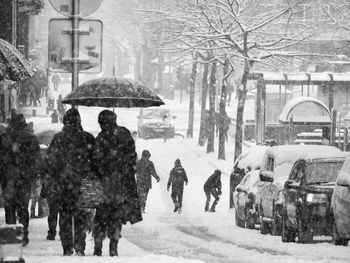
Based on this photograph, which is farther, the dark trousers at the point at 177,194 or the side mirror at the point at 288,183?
the dark trousers at the point at 177,194

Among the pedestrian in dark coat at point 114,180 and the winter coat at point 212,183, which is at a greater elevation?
the pedestrian in dark coat at point 114,180

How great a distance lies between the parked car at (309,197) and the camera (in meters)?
16.1

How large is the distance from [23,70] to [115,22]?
232 feet

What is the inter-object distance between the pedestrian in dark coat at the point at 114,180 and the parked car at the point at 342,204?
362 centimetres

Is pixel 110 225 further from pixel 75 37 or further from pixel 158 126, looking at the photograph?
pixel 158 126

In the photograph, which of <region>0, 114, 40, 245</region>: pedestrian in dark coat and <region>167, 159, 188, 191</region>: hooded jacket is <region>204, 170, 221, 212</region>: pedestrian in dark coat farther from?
<region>0, 114, 40, 245</region>: pedestrian in dark coat

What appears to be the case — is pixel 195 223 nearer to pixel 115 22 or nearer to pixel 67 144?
pixel 67 144

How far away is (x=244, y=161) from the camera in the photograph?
2766 centimetres

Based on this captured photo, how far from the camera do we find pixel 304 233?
16375 mm

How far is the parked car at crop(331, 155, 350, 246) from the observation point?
14170 millimetres

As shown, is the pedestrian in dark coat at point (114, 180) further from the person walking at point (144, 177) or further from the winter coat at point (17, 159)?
the person walking at point (144, 177)

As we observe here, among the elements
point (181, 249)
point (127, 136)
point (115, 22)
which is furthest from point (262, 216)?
point (115, 22)

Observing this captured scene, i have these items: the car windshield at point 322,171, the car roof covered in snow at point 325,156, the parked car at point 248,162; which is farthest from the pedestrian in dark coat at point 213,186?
the car windshield at point 322,171

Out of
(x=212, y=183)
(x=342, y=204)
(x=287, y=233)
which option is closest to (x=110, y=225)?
(x=342, y=204)
